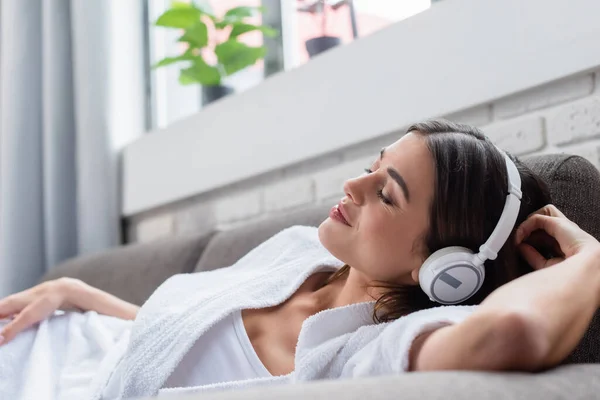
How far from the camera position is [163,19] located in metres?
2.21

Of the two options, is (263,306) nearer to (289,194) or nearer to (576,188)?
(576,188)

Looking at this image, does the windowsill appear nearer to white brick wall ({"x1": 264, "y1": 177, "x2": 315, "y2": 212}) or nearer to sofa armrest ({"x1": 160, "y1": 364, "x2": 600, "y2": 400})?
white brick wall ({"x1": 264, "y1": 177, "x2": 315, "y2": 212})

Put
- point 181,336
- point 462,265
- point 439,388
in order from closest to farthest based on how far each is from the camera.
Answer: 1. point 439,388
2. point 462,265
3. point 181,336

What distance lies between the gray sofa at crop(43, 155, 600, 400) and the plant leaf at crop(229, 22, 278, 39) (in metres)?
0.70

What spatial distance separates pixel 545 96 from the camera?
1.29 meters

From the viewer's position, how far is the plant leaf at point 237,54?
7.15 ft

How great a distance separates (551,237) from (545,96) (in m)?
0.45

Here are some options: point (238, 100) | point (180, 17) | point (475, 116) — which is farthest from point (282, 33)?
point (475, 116)

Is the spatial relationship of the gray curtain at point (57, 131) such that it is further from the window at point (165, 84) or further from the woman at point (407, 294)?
the woman at point (407, 294)

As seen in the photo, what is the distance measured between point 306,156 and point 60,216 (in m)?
1.21

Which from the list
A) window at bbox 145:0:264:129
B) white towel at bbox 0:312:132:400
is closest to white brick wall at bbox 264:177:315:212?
white towel at bbox 0:312:132:400

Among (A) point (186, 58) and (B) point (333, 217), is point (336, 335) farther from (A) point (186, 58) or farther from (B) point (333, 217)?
(A) point (186, 58)

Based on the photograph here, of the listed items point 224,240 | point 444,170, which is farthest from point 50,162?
point 444,170

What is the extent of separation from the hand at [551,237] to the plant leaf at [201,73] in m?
1.51
